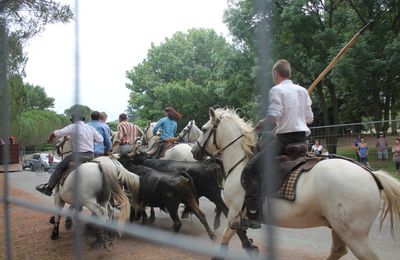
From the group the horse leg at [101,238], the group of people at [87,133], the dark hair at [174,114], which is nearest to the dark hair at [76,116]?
the group of people at [87,133]

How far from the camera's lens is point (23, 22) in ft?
8.93

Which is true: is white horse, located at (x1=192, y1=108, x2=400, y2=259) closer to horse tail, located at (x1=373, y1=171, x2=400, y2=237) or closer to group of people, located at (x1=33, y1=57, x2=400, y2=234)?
horse tail, located at (x1=373, y1=171, x2=400, y2=237)

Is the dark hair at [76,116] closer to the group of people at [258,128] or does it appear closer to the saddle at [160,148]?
the group of people at [258,128]

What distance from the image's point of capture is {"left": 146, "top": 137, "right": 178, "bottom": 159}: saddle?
8.44 metres

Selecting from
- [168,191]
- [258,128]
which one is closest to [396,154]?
[168,191]

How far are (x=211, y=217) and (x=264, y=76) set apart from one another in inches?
284

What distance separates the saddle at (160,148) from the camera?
844 centimetres

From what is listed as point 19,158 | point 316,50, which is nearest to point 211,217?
point 19,158

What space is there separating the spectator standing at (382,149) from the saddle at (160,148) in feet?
20.9

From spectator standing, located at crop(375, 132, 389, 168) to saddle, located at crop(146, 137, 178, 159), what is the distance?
6384mm

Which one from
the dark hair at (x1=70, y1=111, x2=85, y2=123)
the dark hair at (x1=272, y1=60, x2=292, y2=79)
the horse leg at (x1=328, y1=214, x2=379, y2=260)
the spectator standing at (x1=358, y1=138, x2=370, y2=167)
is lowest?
the horse leg at (x1=328, y1=214, x2=379, y2=260)

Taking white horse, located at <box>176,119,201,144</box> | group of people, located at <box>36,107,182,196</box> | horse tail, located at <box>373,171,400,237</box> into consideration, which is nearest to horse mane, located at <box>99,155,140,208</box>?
group of people, located at <box>36,107,182,196</box>

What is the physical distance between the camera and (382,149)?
12000mm

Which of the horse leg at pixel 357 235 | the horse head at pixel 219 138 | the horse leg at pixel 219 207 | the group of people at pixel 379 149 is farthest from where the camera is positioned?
the group of people at pixel 379 149
